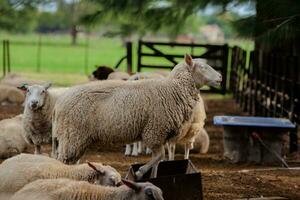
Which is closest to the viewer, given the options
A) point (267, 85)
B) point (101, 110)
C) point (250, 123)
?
point (101, 110)

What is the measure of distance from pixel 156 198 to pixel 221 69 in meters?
16.4

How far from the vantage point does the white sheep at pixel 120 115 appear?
7.77 metres

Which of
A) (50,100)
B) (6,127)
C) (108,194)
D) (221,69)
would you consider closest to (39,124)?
(50,100)

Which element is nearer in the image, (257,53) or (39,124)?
(39,124)

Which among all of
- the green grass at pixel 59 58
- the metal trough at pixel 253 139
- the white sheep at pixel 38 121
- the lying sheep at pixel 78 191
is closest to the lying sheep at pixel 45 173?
the lying sheep at pixel 78 191

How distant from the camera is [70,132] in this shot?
7.90 meters

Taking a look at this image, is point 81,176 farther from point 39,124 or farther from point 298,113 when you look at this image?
point 298,113

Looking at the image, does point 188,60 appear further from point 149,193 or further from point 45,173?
point 149,193

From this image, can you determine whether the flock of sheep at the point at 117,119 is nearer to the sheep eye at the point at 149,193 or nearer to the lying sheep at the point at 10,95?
the sheep eye at the point at 149,193

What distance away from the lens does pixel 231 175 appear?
945cm

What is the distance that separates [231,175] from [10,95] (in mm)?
10820

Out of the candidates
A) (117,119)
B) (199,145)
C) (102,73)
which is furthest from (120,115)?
(102,73)

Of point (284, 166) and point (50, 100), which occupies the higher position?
point (50, 100)

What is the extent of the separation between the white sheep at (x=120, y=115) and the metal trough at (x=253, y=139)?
288 centimetres
